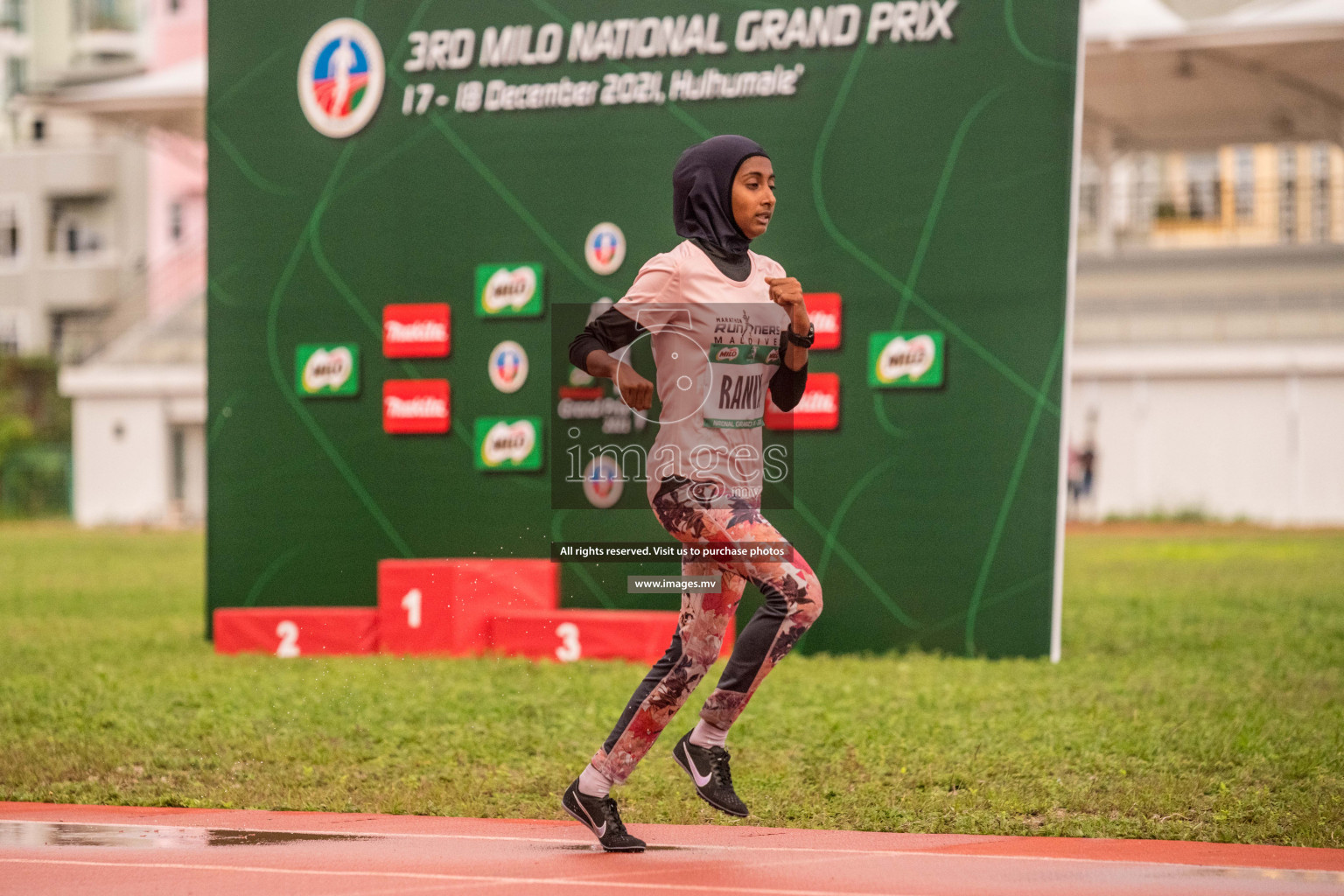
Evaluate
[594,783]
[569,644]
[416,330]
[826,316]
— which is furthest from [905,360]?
[594,783]

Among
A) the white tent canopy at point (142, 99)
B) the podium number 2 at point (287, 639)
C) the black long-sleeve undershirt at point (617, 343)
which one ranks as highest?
the white tent canopy at point (142, 99)

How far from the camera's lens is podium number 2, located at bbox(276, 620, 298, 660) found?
37.5ft

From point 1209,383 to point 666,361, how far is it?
31717 millimetres

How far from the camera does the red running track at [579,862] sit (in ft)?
15.8

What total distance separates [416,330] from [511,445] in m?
1.14

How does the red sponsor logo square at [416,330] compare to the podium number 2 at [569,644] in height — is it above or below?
above

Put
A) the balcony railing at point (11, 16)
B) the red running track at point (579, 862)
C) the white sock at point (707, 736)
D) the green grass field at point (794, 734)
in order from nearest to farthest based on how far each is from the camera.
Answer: the red running track at point (579, 862) → the white sock at point (707, 736) → the green grass field at point (794, 734) → the balcony railing at point (11, 16)

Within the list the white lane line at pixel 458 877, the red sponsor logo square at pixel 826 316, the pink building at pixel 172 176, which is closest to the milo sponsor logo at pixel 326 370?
the red sponsor logo square at pixel 826 316

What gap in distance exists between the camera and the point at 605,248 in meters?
11.5

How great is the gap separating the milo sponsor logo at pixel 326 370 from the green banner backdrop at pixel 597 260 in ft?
0.06

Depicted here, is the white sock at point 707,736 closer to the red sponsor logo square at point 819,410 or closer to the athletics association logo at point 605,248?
the red sponsor logo square at point 819,410

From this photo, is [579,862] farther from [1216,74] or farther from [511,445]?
[1216,74]

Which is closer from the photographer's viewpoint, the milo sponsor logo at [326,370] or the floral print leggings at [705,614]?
the floral print leggings at [705,614]

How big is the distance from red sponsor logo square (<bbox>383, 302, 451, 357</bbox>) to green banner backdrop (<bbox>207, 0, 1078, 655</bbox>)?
83 millimetres
